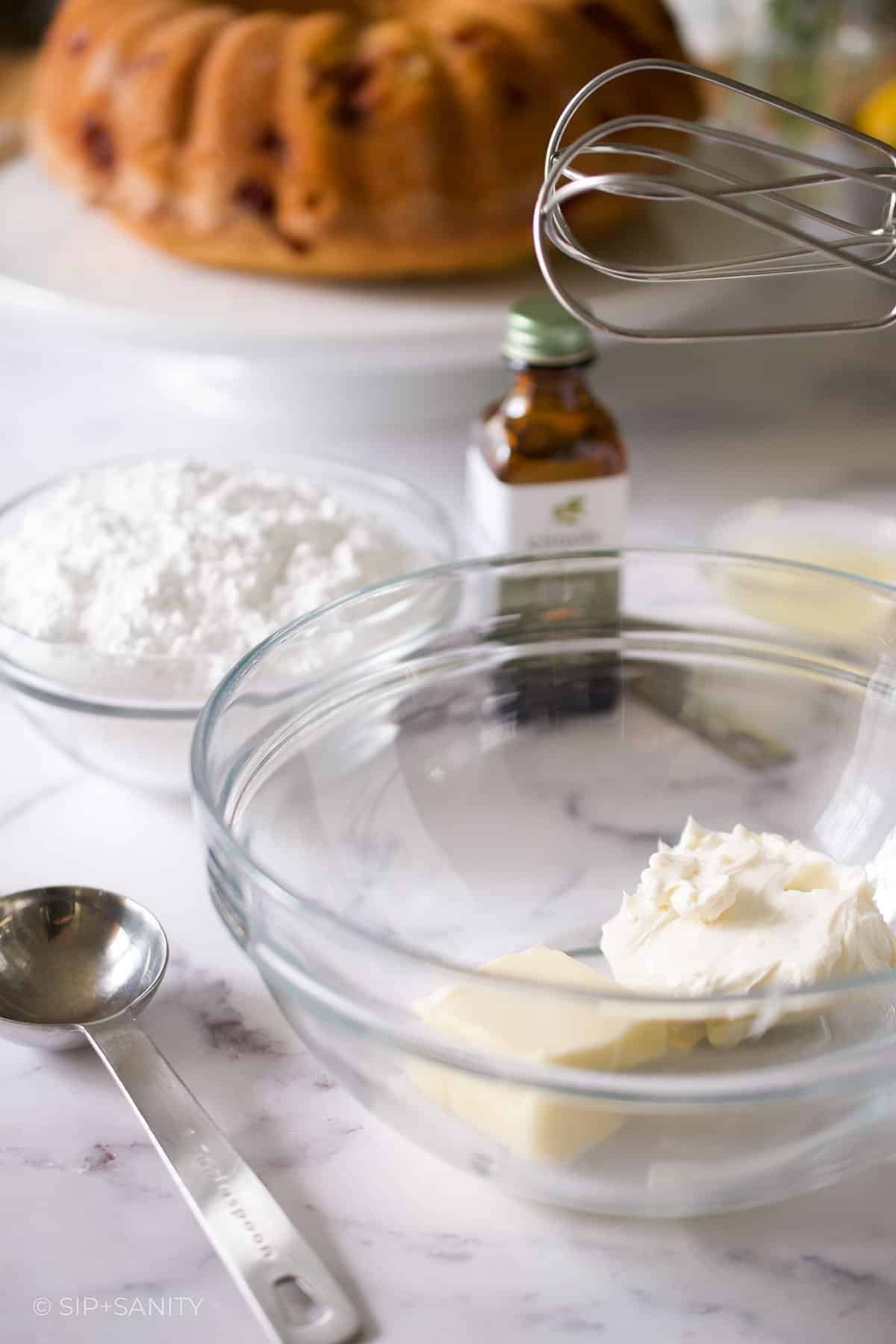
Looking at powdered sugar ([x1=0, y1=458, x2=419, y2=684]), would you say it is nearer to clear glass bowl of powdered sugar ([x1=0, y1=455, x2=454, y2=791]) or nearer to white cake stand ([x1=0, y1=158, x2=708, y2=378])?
clear glass bowl of powdered sugar ([x1=0, y1=455, x2=454, y2=791])

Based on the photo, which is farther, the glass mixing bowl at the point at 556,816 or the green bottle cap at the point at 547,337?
the green bottle cap at the point at 547,337

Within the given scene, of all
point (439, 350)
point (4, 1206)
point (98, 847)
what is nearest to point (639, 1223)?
point (4, 1206)

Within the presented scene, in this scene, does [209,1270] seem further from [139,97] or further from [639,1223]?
[139,97]

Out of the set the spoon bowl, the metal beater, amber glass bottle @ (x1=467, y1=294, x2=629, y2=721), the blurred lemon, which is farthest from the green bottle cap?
the blurred lemon

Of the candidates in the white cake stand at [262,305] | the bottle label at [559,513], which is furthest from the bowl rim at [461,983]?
the white cake stand at [262,305]

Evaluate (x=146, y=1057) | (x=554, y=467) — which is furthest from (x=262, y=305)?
(x=146, y=1057)

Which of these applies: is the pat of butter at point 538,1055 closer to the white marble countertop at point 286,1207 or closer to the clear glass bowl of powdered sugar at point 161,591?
the white marble countertop at point 286,1207
